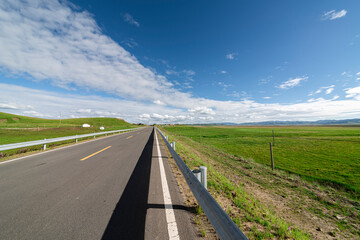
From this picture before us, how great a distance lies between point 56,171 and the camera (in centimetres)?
475

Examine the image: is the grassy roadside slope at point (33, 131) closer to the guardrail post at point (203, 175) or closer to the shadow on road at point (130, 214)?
the shadow on road at point (130, 214)

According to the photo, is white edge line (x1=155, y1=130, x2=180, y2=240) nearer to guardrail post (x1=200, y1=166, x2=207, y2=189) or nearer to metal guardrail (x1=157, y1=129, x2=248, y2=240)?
metal guardrail (x1=157, y1=129, x2=248, y2=240)

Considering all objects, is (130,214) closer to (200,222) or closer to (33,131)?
(200,222)

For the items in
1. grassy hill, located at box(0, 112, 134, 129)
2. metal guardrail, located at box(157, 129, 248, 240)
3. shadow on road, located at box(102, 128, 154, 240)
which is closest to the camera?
metal guardrail, located at box(157, 129, 248, 240)

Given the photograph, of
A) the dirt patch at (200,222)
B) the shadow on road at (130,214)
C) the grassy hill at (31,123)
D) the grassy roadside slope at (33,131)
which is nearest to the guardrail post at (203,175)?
the dirt patch at (200,222)

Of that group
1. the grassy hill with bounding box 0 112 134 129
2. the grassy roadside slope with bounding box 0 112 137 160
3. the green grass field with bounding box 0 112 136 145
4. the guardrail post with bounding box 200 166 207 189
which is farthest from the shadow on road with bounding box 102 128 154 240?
the grassy hill with bounding box 0 112 134 129

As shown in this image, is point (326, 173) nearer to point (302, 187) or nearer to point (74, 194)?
point (302, 187)

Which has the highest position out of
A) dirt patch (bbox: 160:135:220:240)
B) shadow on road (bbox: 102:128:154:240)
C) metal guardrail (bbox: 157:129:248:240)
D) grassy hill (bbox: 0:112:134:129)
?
grassy hill (bbox: 0:112:134:129)

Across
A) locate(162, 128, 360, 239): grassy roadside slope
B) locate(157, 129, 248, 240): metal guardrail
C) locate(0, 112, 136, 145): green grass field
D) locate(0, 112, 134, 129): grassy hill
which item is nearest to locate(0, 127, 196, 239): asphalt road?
locate(157, 129, 248, 240): metal guardrail

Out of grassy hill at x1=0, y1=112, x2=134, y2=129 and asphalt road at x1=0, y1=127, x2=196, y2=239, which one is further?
grassy hill at x1=0, y1=112, x2=134, y2=129

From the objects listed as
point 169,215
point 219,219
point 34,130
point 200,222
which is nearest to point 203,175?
point 200,222

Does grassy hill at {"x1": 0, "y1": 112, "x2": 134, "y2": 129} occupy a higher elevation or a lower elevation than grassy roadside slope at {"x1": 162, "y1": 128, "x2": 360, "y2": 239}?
higher

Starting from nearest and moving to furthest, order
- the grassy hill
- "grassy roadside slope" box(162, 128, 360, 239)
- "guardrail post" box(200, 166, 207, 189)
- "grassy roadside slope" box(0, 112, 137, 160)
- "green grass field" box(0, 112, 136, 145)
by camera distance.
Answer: "grassy roadside slope" box(162, 128, 360, 239) < "guardrail post" box(200, 166, 207, 189) < "grassy roadside slope" box(0, 112, 137, 160) < "green grass field" box(0, 112, 136, 145) < the grassy hill

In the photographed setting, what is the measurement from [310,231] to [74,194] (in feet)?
18.0
